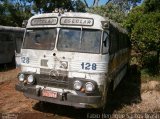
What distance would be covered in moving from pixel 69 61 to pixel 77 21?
111 cm

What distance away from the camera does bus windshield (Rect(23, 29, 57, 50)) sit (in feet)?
28.5

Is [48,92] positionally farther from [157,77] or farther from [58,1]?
[58,1]

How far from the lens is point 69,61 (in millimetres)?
8281

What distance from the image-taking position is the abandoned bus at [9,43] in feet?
58.6

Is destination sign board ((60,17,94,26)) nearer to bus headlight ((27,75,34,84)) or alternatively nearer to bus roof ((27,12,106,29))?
bus roof ((27,12,106,29))

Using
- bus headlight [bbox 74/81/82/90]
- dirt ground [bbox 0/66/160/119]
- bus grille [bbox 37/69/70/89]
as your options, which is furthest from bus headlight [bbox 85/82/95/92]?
dirt ground [bbox 0/66/160/119]

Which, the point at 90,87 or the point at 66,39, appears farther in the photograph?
the point at 66,39

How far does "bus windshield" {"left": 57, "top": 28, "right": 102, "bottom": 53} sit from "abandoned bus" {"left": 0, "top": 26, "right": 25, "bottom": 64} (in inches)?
346

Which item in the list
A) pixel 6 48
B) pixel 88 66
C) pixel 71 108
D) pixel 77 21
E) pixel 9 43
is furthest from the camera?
pixel 9 43

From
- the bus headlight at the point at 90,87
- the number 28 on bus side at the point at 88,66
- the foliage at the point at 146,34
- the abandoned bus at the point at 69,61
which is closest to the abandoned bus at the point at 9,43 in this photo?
the foliage at the point at 146,34

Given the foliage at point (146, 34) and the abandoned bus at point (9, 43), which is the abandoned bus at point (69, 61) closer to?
the foliage at point (146, 34)

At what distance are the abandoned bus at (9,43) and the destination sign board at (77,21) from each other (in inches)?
345

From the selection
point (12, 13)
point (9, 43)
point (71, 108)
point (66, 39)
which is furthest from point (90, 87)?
point (12, 13)

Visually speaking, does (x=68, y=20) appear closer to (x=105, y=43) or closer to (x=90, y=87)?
(x=105, y=43)
